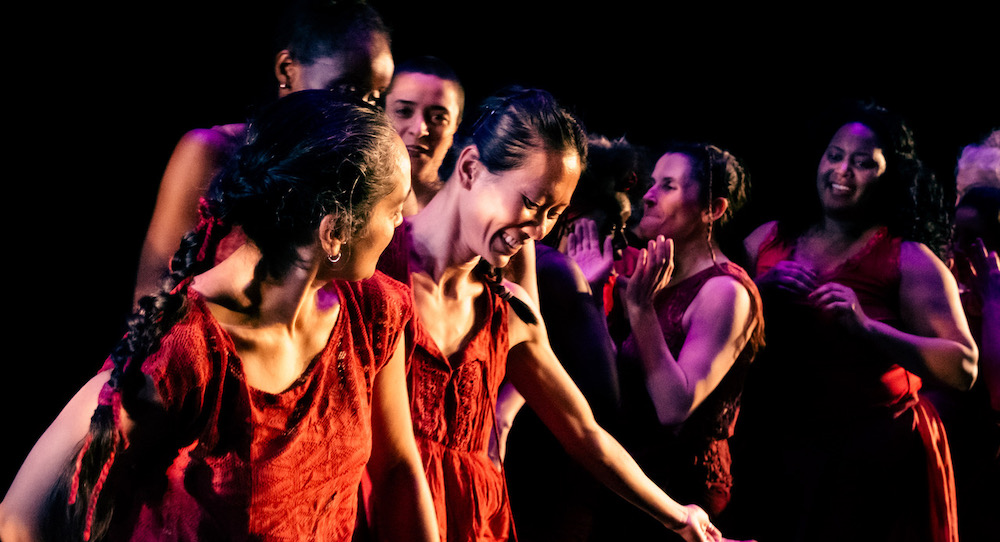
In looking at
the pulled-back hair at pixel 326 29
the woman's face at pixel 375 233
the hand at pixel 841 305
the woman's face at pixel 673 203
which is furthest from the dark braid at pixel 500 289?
the hand at pixel 841 305

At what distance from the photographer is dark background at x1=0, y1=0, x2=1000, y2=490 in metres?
2.26

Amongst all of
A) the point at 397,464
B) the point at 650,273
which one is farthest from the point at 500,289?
the point at 650,273

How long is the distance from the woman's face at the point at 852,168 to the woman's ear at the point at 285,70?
6.34 feet

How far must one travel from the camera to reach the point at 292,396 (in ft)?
4.41

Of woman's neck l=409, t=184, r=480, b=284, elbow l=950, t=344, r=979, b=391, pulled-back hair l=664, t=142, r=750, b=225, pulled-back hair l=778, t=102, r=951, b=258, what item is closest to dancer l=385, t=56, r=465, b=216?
woman's neck l=409, t=184, r=480, b=284

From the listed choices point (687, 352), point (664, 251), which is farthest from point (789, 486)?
point (664, 251)

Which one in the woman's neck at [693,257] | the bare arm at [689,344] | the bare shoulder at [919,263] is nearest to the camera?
the bare arm at [689,344]

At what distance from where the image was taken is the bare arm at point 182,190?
2066 mm

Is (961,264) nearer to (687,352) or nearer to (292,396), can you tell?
(687,352)

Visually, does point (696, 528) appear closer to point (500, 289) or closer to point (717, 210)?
point (500, 289)

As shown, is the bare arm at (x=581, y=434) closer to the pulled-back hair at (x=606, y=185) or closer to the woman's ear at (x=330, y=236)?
the woman's ear at (x=330, y=236)

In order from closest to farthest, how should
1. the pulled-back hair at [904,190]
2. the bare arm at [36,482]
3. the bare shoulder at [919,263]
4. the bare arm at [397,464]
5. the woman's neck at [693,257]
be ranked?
the bare arm at [36,482] < the bare arm at [397,464] < the woman's neck at [693,257] < the bare shoulder at [919,263] < the pulled-back hair at [904,190]

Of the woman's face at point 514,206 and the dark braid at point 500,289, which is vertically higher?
the woman's face at point 514,206

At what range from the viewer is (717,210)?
2.88m
